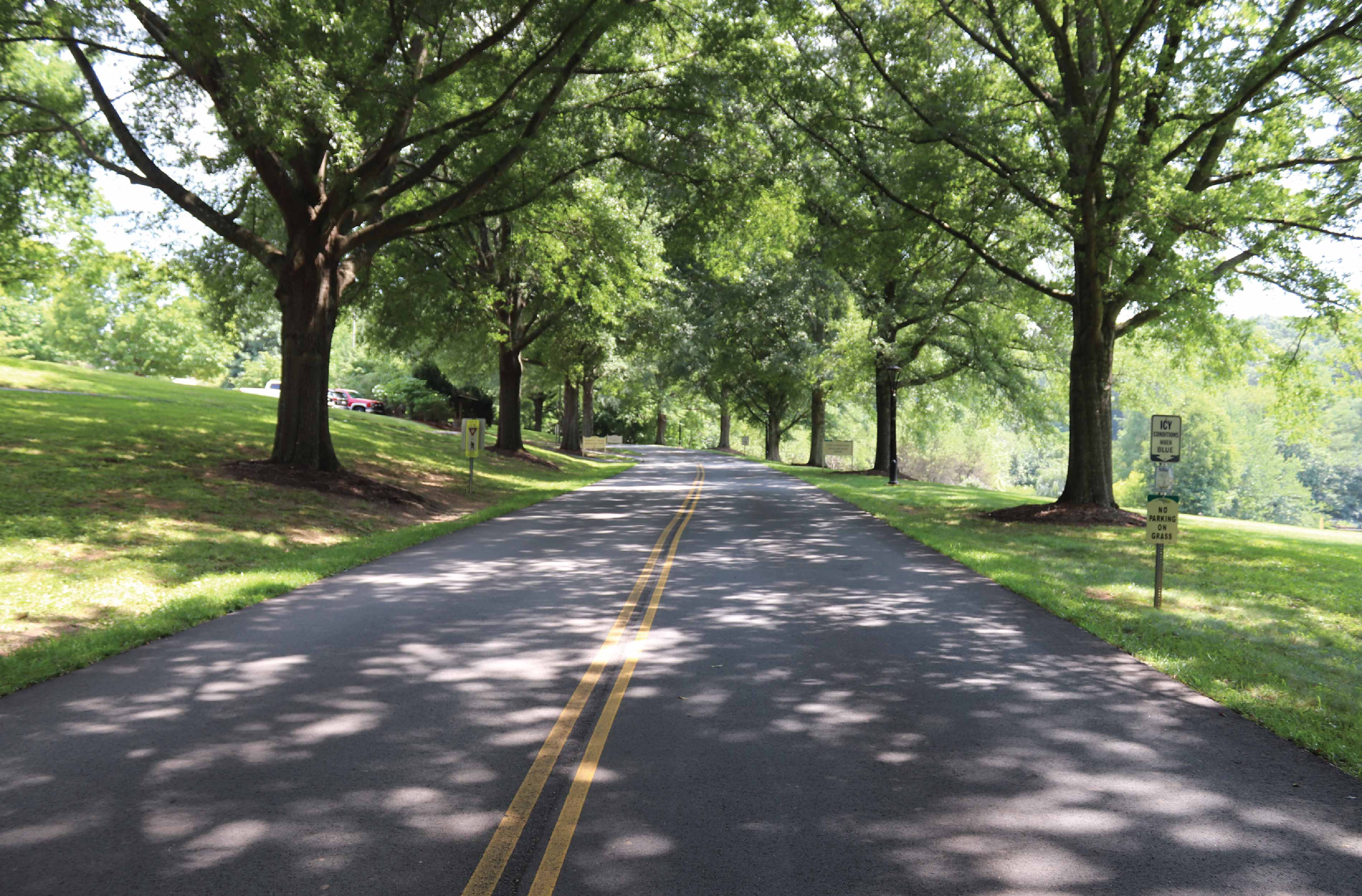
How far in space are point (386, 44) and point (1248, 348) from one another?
20751mm

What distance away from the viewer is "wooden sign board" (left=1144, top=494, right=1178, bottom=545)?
367 inches

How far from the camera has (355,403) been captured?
2055 inches

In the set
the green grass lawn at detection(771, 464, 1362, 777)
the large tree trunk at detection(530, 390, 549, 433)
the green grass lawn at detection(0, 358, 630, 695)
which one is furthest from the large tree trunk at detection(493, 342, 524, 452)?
the large tree trunk at detection(530, 390, 549, 433)

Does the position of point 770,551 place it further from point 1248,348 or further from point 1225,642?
point 1248,348

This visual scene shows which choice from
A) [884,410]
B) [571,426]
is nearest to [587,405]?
[571,426]

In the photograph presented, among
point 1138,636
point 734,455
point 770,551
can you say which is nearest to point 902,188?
point 770,551

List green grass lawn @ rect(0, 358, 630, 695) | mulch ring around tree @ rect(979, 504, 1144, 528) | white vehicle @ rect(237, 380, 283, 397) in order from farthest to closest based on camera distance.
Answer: white vehicle @ rect(237, 380, 283, 397) < mulch ring around tree @ rect(979, 504, 1144, 528) < green grass lawn @ rect(0, 358, 630, 695)

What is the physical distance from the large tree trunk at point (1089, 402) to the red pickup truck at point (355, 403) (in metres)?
42.1

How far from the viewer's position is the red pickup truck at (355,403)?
51.8m

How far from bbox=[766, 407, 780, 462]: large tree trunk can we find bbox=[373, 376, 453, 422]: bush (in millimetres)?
20652

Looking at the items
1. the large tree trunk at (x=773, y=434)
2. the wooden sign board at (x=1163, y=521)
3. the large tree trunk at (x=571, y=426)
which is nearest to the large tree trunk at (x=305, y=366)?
the wooden sign board at (x=1163, y=521)

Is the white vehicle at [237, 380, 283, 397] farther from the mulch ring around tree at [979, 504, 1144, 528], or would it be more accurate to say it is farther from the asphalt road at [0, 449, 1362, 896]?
the mulch ring around tree at [979, 504, 1144, 528]

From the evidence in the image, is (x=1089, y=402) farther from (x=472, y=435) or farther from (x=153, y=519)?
(x=153, y=519)

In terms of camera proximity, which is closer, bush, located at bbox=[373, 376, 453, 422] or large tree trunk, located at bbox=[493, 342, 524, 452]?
large tree trunk, located at bbox=[493, 342, 524, 452]
